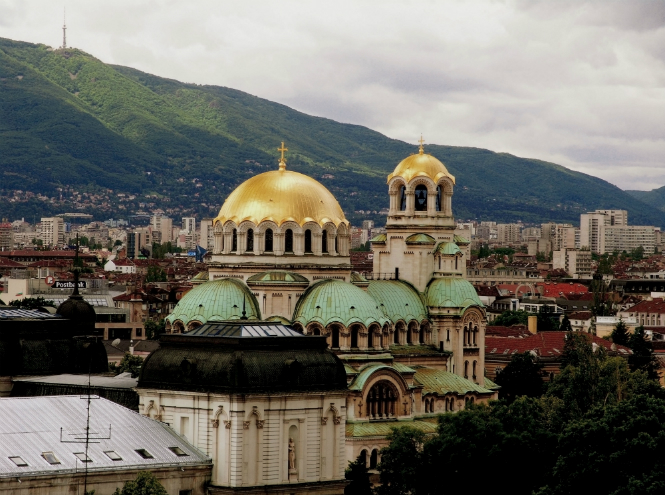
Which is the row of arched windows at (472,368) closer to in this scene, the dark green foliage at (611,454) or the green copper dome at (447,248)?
the green copper dome at (447,248)

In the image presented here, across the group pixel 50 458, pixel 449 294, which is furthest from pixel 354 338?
pixel 50 458

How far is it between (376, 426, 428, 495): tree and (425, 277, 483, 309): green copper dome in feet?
78.8

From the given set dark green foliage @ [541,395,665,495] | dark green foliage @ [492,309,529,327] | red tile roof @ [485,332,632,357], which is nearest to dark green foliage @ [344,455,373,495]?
dark green foliage @ [541,395,665,495]

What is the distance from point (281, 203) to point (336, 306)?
7.11m

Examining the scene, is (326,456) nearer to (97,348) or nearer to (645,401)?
(645,401)

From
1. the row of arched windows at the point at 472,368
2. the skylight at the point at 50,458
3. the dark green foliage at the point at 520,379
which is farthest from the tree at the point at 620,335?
the skylight at the point at 50,458

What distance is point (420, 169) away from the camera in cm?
11212

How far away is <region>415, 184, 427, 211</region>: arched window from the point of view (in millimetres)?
112312

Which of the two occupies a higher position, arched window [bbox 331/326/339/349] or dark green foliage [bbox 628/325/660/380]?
arched window [bbox 331/326/339/349]

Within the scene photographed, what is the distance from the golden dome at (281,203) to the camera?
98.9 meters

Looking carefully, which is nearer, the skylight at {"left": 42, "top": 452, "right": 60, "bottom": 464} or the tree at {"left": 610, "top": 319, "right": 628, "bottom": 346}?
the skylight at {"left": 42, "top": 452, "right": 60, "bottom": 464}

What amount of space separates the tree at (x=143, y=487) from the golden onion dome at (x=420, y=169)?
51.3m

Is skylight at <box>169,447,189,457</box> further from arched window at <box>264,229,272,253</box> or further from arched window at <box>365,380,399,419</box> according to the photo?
arched window at <box>264,229,272,253</box>

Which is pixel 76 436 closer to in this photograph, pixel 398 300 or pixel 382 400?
pixel 382 400
